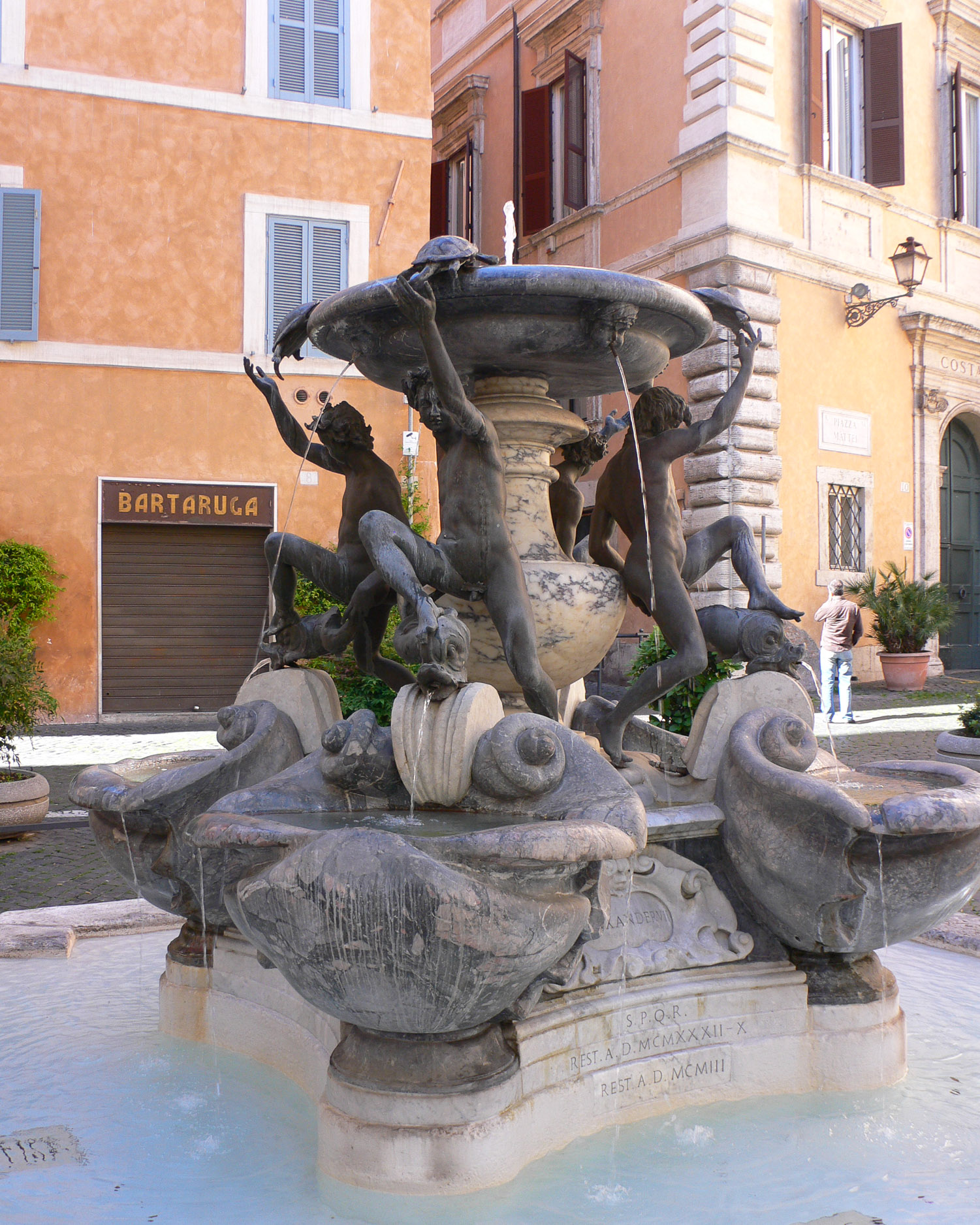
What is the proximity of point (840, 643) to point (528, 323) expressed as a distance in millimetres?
9127

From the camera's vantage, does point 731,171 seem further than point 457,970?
Yes

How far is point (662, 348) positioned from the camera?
383cm

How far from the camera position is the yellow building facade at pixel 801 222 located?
13.6 m

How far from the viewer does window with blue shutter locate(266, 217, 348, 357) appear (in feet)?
45.4

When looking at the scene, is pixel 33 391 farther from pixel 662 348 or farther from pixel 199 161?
pixel 662 348

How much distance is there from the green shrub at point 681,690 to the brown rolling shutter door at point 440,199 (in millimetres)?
14721

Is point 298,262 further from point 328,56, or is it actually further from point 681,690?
point 681,690

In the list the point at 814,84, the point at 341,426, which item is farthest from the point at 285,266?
the point at 341,426

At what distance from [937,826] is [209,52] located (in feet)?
45.9

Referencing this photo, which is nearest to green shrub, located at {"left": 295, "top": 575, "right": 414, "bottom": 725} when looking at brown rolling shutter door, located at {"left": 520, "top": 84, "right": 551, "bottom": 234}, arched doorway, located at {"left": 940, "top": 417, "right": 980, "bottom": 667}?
brown rolling shutter door, located at {"left": 520, "top": 84, "right": 551, "bottom": 234}

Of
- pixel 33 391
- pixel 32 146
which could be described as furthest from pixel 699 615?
pixel 32 146

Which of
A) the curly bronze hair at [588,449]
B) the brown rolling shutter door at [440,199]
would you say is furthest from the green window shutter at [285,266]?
the curly bronze hair at [588,449]

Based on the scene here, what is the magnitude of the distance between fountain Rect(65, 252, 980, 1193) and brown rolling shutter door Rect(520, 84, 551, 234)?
14591mm

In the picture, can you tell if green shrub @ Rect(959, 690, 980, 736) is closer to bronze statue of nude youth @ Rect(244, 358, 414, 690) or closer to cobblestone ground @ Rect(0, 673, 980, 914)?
cobblestone ground @ Rect(0, 673, 980, 914)
